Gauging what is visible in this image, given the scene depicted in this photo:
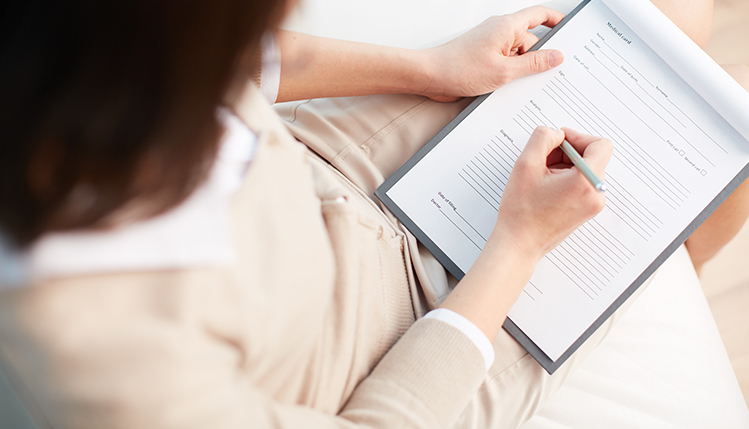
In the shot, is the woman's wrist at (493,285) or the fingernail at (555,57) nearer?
the woman's wrist at (493,285)

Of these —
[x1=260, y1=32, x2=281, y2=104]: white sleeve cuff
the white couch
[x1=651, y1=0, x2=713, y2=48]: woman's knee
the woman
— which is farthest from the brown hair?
[x1=651, y1=0, x2=713, y2=48]: woman's knee

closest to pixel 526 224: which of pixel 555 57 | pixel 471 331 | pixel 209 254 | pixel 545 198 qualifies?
pixel 545 198

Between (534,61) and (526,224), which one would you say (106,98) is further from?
(534,61)

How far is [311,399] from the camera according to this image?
1.38 ft

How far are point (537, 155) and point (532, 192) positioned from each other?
4cm

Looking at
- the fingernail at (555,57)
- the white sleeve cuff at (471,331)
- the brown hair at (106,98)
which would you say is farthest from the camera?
the fingernail at (555,57)

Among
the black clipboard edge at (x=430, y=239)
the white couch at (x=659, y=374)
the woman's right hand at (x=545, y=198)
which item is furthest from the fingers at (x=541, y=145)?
the white couch at (x=659, y=374)

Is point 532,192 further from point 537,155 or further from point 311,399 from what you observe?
point 311,399

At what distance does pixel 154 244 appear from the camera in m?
0.29

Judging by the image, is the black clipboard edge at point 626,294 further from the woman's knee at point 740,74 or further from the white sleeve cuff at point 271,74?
the white sleeve cuff at point 271,74

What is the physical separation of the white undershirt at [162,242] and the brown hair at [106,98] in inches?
0.6

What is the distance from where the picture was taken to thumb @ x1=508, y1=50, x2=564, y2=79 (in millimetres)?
594

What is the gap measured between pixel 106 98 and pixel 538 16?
1.93ft

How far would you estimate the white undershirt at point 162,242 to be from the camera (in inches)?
10.3
